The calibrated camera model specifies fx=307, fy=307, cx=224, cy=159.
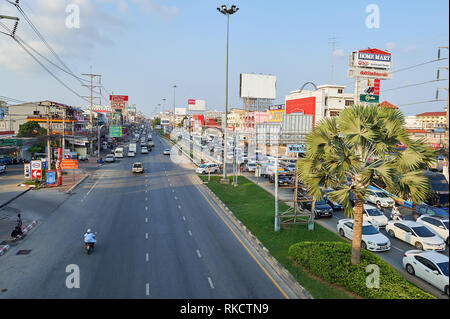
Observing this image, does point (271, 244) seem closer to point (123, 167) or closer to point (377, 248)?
point (377, 248)

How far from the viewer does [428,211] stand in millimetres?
23438

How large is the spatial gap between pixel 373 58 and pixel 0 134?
55.1 m

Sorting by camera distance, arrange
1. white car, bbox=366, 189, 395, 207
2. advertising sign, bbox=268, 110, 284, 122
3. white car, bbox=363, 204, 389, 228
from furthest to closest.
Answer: advertising sign, bbox=268, 110, 284, 122 < white car, bbox=366, 189, 395, 207 < white car, bbox=363, 204, 389, 228

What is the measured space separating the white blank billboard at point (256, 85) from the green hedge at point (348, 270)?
83609mm

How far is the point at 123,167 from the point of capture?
167 ft

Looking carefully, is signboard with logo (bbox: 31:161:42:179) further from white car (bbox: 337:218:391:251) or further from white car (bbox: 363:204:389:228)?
white car (bbox: 363:204:389:228)

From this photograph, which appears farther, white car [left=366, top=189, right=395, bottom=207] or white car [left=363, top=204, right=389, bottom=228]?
white car [left=366, top=189, right=395, bottom=207]

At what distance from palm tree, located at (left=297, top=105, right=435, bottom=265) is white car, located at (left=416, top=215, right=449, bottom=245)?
32.1ft

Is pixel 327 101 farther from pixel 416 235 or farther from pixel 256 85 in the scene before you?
pixel 416 235

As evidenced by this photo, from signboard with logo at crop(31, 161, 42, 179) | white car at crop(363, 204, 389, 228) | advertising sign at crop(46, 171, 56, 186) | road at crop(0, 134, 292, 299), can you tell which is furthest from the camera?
signboard with logo at crop(31, 161, 42, 179)

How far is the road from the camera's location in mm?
12562

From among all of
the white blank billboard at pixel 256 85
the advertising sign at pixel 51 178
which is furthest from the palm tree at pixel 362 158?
the white blank billboard at pixel 256 85

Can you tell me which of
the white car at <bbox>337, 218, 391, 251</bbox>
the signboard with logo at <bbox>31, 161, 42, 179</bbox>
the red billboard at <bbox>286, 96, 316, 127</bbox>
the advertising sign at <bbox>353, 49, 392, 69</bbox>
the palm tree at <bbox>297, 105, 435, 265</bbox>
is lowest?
the white car at <bbox>337, 218, 391, 251</bbox>

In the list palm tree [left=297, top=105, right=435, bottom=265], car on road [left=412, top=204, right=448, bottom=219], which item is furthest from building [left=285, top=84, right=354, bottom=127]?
palm tree [left=297, top=105, right=435, bottom=265]
